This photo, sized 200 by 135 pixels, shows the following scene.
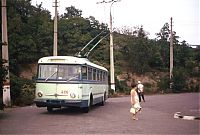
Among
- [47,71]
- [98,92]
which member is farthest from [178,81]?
[47,71]

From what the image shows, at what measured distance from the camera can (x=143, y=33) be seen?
6888cm

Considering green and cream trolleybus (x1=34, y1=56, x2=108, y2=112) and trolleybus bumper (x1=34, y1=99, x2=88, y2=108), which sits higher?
green and cream trolleybus (x1=34, y1=56, x2=108, y2=112)

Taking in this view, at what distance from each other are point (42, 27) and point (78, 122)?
42162 mm

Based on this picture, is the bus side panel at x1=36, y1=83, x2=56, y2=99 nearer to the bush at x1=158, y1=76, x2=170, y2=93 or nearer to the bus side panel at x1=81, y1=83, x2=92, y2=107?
the bus side panel at x1=81, y1=83, x2=92, y2=107

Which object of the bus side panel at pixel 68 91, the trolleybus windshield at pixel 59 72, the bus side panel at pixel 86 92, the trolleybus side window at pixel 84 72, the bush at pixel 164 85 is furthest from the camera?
the bush at pixel 164 85

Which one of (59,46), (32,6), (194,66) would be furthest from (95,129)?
(194,66)

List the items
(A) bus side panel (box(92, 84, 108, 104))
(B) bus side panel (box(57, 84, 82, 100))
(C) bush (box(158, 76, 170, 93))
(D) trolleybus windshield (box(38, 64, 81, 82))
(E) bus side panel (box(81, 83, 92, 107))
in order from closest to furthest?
(B) bus side panel (box(57, 84, 82, 100)) < (D) trolleybus windshield (box(38, 64, 81, 82)) < (E) bus side panel (box(81, 83, 92, 107)) < (A) bus side panel (box(92, 84, 108, 104)) < (C) bush (box(158, 76, 170, 93))

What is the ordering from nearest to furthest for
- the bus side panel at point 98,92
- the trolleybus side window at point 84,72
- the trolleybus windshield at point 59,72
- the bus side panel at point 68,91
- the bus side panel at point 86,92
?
the bus side panel at point 68,91 < the trolleybus windshield at point 59,72 < the bus side panel at point 86,92 < the trolleybus side window at point 84,72 < the bus side panel at point 98,92

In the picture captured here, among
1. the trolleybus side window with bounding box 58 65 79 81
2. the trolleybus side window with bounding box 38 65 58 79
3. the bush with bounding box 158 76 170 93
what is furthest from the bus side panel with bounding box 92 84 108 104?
the bush with bounding box 158 76 170 93

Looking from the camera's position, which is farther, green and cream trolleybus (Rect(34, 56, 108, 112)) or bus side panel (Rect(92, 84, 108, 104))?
bus side panel (Rect(92, 84, 108, 104))

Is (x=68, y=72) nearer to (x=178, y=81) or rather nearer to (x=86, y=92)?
(x=86, y=92)

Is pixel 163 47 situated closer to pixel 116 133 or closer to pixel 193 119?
pixel 193 119

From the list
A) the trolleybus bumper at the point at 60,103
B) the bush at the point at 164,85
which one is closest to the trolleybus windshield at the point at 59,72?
the trolleybus bumper at the point at 60,103

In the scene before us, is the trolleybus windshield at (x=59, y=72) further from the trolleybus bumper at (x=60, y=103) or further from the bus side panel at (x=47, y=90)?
the trolleybus bumper at (x=60, y=103)
